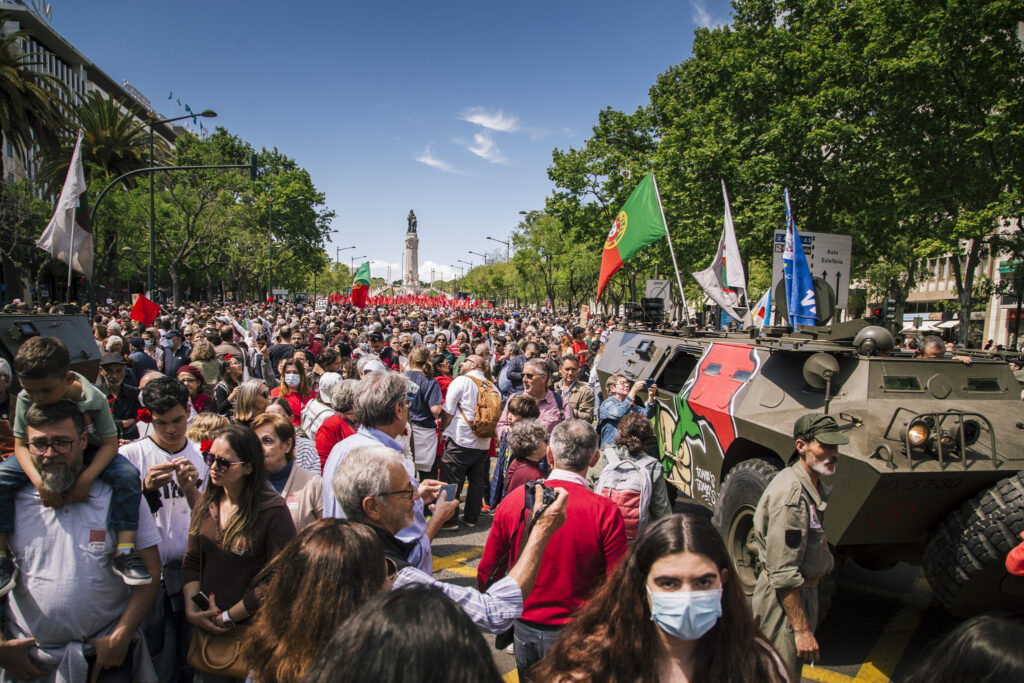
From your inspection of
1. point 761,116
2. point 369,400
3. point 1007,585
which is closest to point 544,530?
point 369,400

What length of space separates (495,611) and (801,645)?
70.8 inches

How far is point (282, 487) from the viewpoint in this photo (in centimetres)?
359

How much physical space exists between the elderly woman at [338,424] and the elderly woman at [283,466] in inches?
38.4

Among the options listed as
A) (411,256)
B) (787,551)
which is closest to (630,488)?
(787,551)

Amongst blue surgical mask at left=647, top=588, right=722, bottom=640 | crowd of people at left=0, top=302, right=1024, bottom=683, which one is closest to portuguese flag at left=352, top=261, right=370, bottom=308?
crowd of people at left=0, top=302, right=1024, bottom=683

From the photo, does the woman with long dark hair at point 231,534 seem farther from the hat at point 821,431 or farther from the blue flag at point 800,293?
the blue flag at point 800,293

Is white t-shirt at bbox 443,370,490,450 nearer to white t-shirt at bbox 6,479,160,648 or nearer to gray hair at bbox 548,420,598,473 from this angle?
gray hair at bbox 548,420,598,473

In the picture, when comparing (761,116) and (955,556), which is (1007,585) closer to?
(955,556)

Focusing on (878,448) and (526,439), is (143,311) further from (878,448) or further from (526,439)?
(878,448)

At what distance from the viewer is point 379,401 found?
344 cm

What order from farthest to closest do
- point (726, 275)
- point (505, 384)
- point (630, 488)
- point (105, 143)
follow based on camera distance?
point (105, 143) → point (726, 275) → point (505, 384) → point (630, 488)

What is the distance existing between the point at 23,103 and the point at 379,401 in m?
25.5

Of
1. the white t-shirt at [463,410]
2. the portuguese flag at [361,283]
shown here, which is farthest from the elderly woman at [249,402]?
the portuguese flag at [361,283]

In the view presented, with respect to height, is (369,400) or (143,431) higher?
(369,400)
